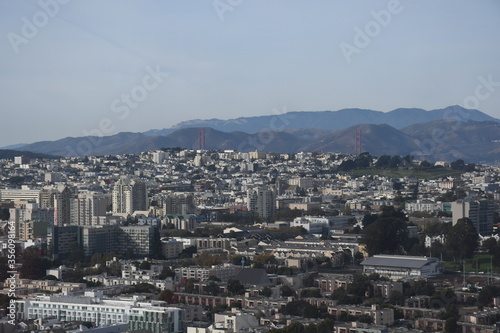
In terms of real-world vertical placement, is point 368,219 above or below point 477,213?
below

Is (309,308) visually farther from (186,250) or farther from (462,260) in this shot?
(186,250)

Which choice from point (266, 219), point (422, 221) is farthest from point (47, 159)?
point (422, 221)

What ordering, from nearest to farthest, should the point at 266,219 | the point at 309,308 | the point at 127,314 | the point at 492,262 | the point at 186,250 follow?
the point at 127,314 < the point at 309,308 < the point at 492,262 < the point at 186,250 < the point at 266,219

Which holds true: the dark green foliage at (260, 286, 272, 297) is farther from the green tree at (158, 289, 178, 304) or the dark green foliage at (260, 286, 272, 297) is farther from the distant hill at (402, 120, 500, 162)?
the distant hill at (402, 120, 500, 162)

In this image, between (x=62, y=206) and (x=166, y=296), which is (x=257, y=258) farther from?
(x=62, y=206)

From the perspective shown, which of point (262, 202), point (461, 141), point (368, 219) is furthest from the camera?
point (461, 141)

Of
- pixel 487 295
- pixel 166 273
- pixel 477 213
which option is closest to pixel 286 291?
pixel 166 273
